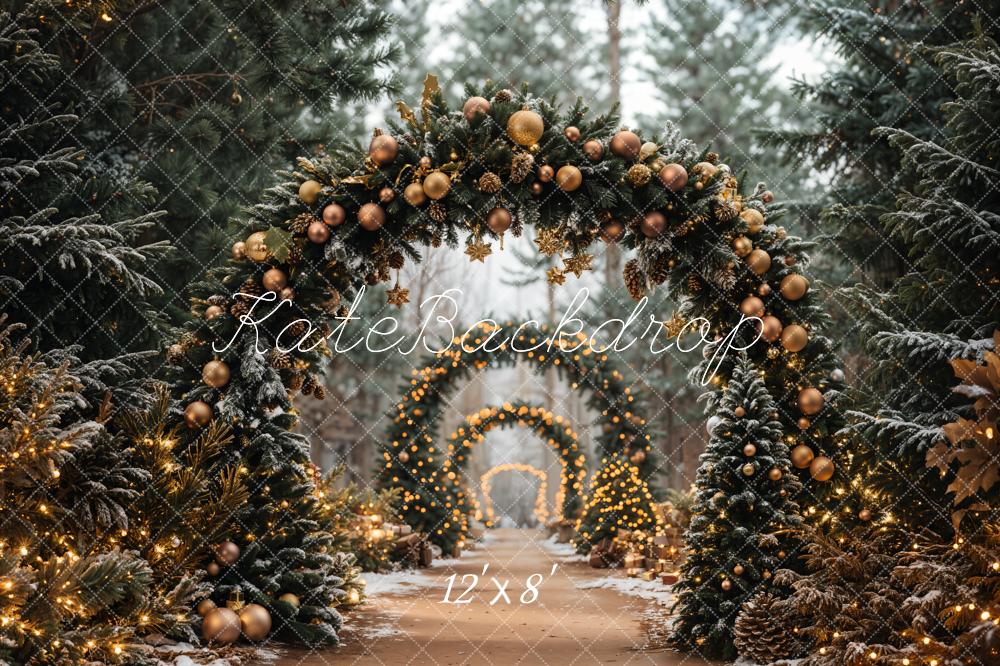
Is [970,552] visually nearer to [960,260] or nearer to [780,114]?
[960,260]

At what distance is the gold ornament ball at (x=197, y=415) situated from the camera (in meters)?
4.96

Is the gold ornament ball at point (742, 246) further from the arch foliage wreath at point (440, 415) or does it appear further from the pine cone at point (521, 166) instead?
the arch foliage wreath at point (440, 415)

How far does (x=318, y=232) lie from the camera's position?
5.14 m

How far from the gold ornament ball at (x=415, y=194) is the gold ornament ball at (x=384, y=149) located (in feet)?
0.81

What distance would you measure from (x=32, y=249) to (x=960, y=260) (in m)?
6.52

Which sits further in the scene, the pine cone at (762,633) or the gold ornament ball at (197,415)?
the gold ornament ball at (197,415)

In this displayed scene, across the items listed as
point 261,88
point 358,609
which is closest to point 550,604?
point 358,609

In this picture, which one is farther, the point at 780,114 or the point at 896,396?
the point at 780,114

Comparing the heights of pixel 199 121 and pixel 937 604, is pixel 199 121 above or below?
above

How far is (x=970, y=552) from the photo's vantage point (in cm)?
389

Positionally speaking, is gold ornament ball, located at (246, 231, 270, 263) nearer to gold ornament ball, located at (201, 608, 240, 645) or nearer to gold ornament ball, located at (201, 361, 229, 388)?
gold ornament ball, located at (201, 361, 229, 388)

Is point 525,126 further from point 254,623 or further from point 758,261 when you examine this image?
point 254,623

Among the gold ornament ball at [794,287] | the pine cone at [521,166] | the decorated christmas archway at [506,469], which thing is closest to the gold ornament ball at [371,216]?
the pine cone at [521,166]

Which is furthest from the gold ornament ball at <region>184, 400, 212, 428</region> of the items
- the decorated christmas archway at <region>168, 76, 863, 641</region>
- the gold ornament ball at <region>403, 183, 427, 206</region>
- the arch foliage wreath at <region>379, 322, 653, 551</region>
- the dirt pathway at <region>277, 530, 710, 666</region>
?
the arch foliage wreath at <region>379, 322, 653, 551</region>
